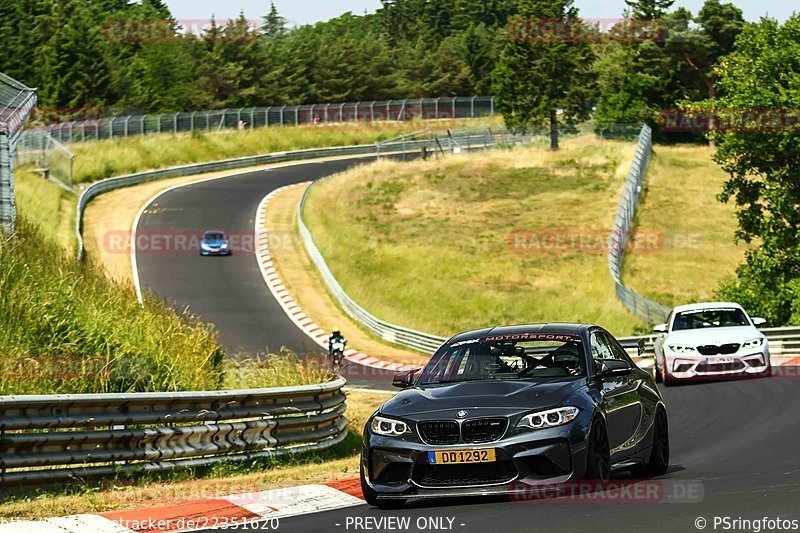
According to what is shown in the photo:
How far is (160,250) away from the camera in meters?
53.7

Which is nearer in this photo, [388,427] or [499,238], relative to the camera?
[388,427]

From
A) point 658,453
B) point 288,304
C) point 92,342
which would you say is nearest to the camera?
point 658,453

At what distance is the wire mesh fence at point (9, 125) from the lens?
67.7 ft

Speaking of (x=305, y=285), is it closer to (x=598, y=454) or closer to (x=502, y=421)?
(x=598, y=454)

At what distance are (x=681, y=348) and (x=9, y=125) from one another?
13015 millimetres

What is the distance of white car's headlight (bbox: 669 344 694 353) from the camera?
73.2ft

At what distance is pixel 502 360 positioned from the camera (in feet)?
33.2

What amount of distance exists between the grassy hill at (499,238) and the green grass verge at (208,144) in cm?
1161

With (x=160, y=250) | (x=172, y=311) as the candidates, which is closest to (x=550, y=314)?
(x=160, y=250)

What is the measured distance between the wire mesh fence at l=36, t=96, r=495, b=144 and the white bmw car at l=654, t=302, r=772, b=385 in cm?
A: 5254

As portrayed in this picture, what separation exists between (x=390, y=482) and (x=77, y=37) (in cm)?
9582

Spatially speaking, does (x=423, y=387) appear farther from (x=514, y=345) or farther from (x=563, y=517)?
(x=563, y=517)

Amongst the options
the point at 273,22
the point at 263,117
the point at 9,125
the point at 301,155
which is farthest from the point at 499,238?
the point at 273,22

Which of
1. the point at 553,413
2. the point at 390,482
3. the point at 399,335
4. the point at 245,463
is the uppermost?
the point at 553,413
